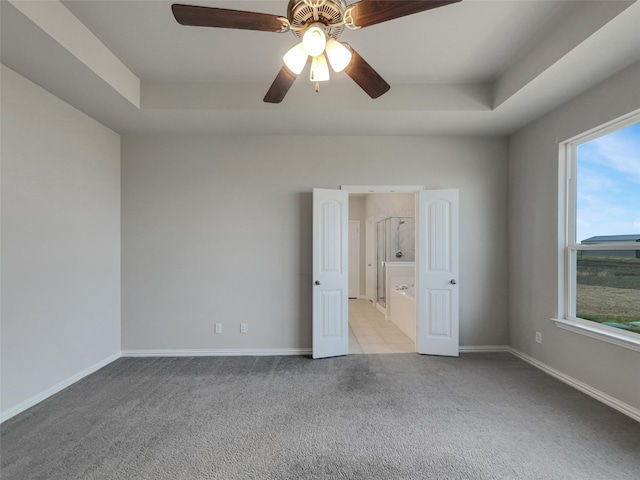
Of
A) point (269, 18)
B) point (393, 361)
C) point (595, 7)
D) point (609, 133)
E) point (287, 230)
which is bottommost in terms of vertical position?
point (393, 361)

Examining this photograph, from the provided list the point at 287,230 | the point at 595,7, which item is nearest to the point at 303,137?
the point at 287,230

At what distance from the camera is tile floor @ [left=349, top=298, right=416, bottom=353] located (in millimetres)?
3803

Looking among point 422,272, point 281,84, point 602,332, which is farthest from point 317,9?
point 602,332

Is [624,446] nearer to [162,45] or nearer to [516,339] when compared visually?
[516,339]

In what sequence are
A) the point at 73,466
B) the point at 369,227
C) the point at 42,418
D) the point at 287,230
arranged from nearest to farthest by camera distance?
the point at 73,466, the point at 42,418, the point at 287,230, the point at 369,227

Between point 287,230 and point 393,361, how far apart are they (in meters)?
1.99

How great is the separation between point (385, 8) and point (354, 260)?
21.9 ft

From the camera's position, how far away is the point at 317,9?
4.76 feet

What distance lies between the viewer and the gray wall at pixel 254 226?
11.9 ft

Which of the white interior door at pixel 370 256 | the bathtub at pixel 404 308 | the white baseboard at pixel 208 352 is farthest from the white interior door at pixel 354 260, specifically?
the white baseboard at pixel 208 352

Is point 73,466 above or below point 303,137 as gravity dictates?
below

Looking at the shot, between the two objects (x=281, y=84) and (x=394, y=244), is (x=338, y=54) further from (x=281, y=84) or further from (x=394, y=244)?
(x=394, y=244)

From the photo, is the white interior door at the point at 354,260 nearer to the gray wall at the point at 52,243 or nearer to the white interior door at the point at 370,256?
the white interior door at the point at 370,256

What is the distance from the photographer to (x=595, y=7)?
189cm
